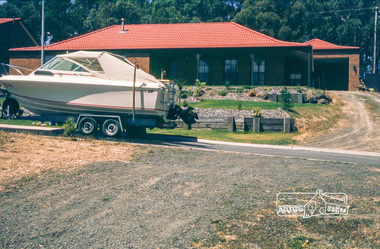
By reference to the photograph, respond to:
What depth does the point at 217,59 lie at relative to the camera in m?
31.3

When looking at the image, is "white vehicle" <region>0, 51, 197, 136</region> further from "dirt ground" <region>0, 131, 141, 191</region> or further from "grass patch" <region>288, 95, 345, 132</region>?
"grass patch" <region>288, 95, 345, 132</region>

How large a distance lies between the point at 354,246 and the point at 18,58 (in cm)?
3408

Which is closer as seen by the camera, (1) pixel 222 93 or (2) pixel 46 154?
(2) pixel 46 154

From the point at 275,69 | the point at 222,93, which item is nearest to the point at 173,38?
the point at 275,69

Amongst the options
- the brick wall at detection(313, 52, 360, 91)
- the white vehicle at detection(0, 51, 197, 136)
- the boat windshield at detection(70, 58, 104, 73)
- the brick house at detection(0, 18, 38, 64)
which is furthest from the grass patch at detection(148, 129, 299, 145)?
the brick house at detection(0, 18, 38, 64)

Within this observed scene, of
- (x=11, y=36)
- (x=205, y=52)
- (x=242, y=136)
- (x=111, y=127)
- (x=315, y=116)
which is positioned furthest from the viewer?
(x=11, y=36)

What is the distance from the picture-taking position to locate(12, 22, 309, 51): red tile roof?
97.4ft

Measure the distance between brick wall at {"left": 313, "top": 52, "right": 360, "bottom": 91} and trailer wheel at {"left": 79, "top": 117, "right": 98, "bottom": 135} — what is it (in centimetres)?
2862

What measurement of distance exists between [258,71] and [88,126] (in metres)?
19.8

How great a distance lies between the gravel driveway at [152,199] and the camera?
4895mm

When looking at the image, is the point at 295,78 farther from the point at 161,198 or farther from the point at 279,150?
the point at 161,198

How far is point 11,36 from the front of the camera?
1684 inches

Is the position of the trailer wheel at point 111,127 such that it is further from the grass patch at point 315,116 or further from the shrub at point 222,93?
the shrub at point 222,93

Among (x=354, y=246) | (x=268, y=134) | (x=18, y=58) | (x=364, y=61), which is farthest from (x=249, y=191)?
(x=364, y=61)
